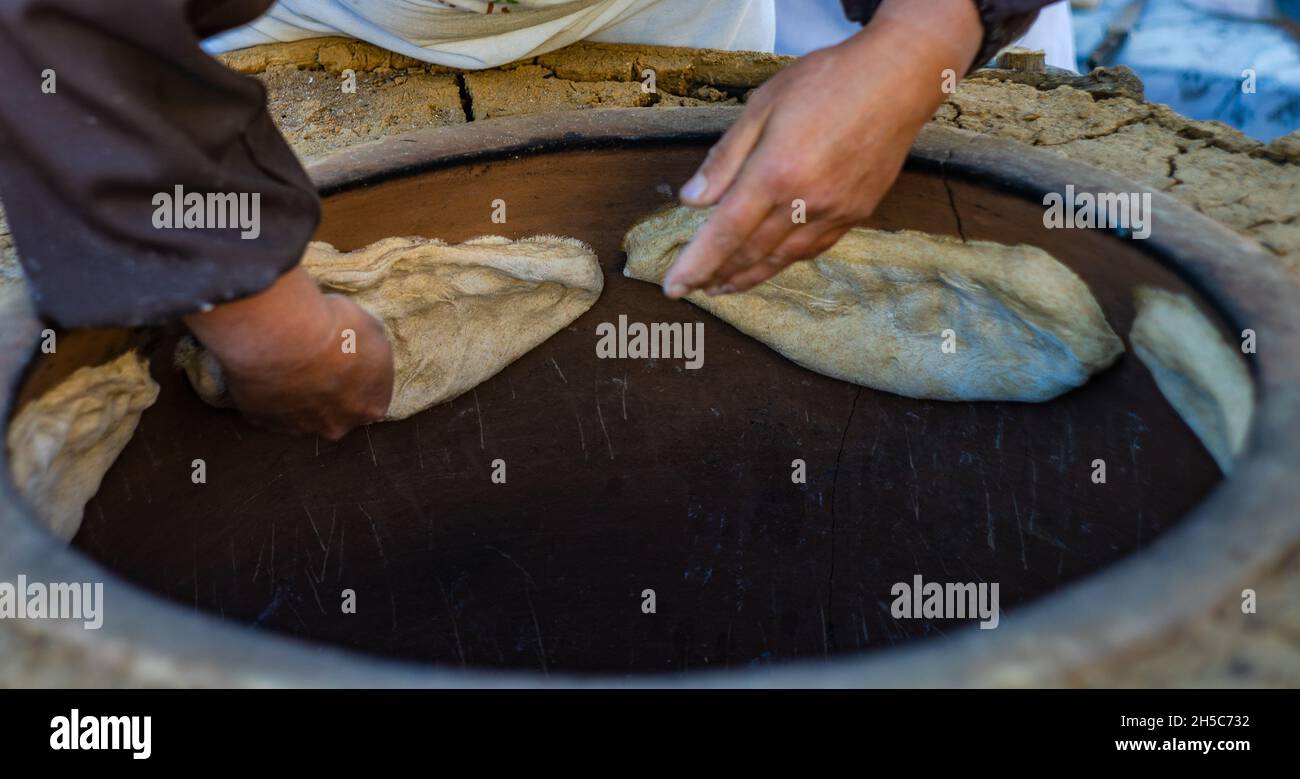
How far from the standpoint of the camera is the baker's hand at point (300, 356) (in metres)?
0.95

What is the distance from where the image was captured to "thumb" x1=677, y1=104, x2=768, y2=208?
3.45 feet

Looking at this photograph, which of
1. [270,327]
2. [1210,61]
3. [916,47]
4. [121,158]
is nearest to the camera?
[121,158]

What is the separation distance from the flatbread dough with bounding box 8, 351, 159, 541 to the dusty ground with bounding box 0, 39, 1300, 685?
0.31 metres

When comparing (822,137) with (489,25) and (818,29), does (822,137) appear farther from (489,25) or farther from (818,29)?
(818,29)

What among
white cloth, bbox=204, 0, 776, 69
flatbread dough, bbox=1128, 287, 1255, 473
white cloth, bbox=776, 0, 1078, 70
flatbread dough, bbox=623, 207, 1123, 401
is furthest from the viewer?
white cloth, bbox=776, 0, 1078, 70

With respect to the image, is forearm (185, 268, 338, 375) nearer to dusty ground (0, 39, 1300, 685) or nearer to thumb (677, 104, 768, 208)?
thumb (677, 104, 768, 208)

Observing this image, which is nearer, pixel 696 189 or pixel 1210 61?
pixel 696 189

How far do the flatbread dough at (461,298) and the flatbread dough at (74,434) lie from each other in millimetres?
255

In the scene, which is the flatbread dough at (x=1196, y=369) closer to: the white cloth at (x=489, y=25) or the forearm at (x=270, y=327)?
the forearm at (x=270, y=327)

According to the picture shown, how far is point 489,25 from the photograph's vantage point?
5.98 ft

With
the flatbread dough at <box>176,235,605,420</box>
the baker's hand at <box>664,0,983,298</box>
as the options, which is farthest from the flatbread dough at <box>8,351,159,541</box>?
the baker's hand at <box>664,0,983,298</box>

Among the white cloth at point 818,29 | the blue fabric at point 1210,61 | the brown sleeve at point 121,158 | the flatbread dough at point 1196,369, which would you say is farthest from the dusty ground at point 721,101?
the blue fabric at point 1210,61

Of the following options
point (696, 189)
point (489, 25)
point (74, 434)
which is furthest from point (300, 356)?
point (489, 25)

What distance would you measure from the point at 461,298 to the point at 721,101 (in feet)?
2.13
